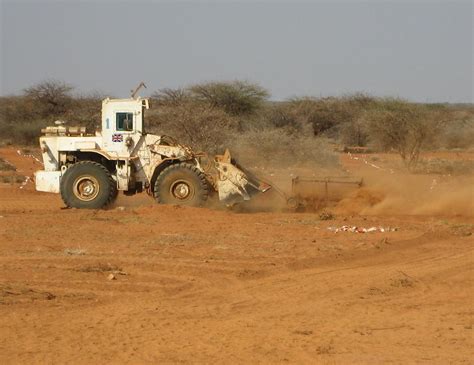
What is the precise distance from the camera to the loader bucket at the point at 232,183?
17.8 meters

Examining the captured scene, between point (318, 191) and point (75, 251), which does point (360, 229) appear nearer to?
point (318, 191)

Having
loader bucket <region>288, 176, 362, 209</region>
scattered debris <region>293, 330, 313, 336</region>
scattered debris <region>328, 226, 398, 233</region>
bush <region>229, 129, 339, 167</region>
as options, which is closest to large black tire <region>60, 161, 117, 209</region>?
loader bucket <region>288, 176, 362, 209</region>

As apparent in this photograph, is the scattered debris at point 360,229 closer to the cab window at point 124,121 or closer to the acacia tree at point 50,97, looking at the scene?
the cab window at point 124,121

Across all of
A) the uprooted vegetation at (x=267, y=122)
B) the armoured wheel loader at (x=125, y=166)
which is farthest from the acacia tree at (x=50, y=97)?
the armoured wheel loader at (x=125, y=166)

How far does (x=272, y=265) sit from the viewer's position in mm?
11617

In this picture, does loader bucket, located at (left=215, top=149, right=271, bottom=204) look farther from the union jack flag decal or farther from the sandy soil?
the union jack flag decal

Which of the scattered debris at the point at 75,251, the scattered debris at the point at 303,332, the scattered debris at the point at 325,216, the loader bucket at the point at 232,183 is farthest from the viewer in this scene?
the loader bucket at the point at 232,183

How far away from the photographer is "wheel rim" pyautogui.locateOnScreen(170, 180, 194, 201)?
60.2ft

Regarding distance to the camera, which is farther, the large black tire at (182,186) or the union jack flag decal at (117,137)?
the union jack flag decal at (117,137)

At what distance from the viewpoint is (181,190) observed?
18.4 m

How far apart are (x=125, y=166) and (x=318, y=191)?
4494 mm

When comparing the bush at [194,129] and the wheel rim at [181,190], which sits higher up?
the bush at [194,129]

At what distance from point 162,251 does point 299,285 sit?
10.3 ft

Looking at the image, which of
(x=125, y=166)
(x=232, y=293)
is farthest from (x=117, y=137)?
(x=232, y=293)
